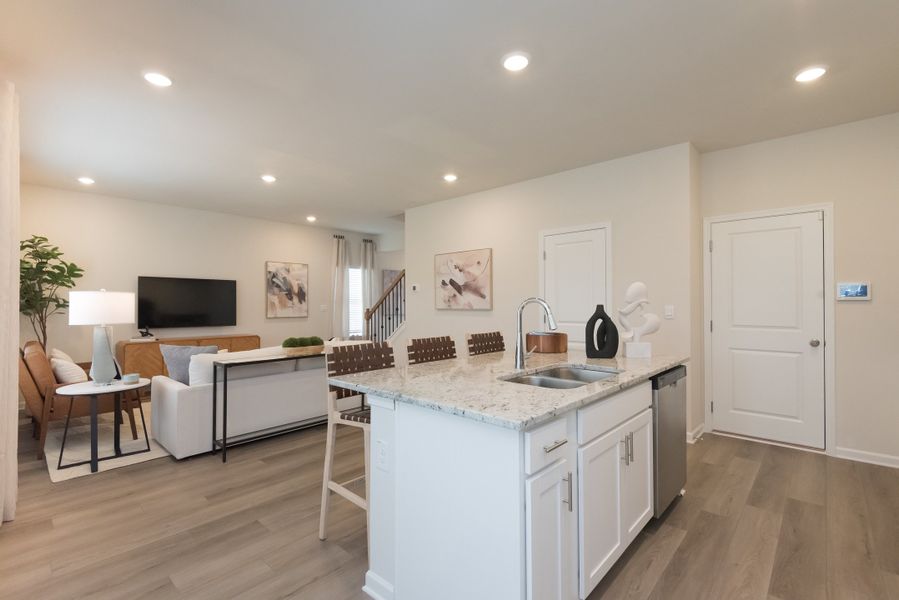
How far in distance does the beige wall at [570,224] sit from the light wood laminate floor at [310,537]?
4.12 ft

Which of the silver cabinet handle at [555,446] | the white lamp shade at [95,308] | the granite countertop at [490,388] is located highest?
the white lamp shade at [95,308]

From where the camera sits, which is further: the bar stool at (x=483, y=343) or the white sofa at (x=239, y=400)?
the white sofa at (x=239, y=400)

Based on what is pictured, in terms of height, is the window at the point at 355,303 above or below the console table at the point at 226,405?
above

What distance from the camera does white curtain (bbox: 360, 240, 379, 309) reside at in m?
8.66

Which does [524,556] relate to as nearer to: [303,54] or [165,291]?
[303,54]

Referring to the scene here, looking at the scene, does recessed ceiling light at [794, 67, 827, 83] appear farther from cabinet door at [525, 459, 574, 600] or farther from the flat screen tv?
the flat screen tv

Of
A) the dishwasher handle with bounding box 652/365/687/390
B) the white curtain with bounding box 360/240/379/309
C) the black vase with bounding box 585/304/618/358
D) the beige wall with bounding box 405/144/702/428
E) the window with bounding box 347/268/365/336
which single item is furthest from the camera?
the white curtain with bounding box 360/240/379/309

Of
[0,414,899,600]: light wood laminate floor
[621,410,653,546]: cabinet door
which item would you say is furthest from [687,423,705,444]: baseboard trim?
[621,410,653,546]: cabinet door

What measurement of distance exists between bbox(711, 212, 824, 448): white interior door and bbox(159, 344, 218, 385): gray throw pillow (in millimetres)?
4744

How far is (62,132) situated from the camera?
3516 mm

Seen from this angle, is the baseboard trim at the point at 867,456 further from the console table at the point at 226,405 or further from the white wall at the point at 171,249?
the white wall at the point at 171,249

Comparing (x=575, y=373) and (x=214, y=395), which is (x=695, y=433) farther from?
(x=214, y=395)

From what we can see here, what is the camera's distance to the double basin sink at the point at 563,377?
2.23m

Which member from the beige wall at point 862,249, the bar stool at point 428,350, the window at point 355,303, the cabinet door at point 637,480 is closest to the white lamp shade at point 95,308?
the bar stool at point 428,350
